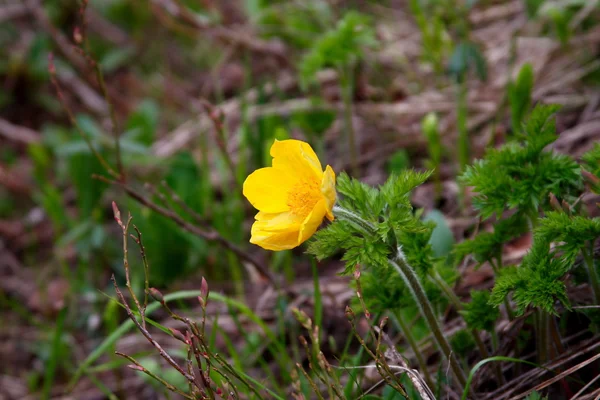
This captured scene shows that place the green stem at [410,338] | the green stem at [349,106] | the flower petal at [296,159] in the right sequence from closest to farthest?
the flower petal at [296,159], the green stem at [410,338], the green stem at [349,106]

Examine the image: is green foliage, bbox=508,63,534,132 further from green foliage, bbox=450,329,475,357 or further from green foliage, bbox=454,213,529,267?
green foliage, bbox=450,329,475,357

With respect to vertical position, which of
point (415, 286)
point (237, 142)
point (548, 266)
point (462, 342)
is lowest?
point (237, 142)

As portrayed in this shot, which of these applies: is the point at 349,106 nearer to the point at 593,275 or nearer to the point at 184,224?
the point at 184,224

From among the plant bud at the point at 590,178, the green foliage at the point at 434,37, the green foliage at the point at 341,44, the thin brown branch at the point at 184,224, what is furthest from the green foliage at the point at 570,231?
the green foliage at the point at 434,37

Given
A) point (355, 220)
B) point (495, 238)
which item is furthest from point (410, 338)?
point (355, 220)

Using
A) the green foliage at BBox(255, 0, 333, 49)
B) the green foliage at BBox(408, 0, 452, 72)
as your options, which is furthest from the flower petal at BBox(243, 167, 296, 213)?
the green foliage at BBox(255, 0, 333, 49)

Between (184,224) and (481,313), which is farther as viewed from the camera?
(184,224)

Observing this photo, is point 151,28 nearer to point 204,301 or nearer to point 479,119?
point 479,119

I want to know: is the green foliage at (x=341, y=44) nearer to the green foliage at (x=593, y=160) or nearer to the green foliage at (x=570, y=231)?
the green foliage at (x=593, y=160)
